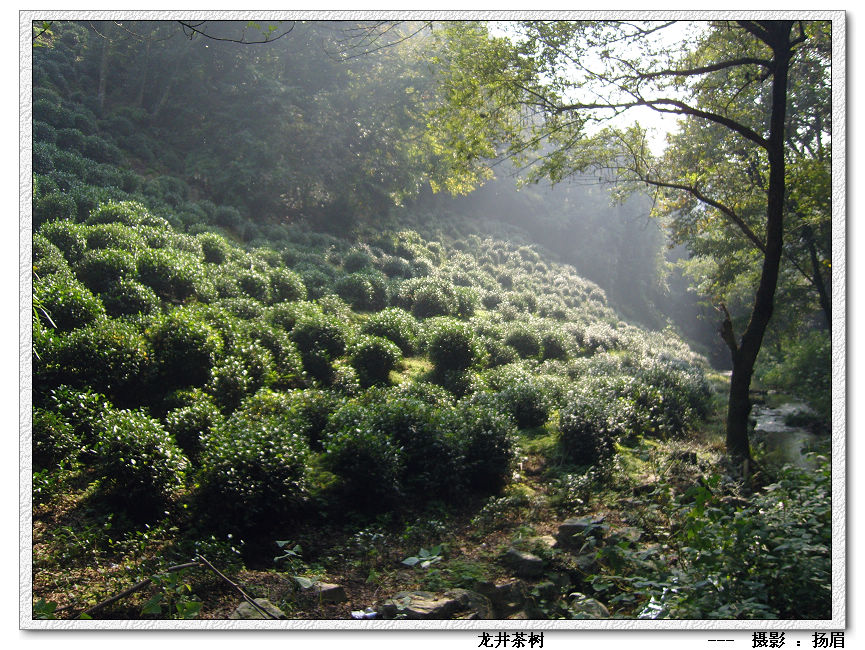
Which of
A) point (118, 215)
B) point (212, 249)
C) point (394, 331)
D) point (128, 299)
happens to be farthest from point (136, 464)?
point (212, 249)

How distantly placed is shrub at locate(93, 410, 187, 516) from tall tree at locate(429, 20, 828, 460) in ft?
17.1

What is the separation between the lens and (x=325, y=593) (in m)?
3.81

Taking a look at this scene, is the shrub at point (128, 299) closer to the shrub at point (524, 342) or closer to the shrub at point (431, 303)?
the shrub at point (431, 303)

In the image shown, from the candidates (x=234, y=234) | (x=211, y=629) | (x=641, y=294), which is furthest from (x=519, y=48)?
(x=641, y=294)

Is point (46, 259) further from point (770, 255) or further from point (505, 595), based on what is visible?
point (770, 255)

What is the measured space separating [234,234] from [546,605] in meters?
13.6

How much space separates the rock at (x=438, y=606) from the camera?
11.6ft

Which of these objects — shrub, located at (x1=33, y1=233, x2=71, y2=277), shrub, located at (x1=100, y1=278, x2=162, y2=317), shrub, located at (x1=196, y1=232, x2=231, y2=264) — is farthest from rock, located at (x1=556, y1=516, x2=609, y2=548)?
shrub, located at (x1=196, y1=232, x2=231, y2=264)

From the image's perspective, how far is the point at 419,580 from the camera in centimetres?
424

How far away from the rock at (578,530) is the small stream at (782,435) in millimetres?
3732

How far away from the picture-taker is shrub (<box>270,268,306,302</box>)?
11.4m

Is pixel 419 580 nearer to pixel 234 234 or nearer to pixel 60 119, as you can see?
pixel 234 234

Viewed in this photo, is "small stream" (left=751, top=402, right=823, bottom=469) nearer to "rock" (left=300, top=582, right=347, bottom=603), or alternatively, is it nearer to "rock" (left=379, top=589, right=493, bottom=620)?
"rock" (left=379, top=589, right=493, bottom=620)

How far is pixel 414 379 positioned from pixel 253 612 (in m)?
6.05
